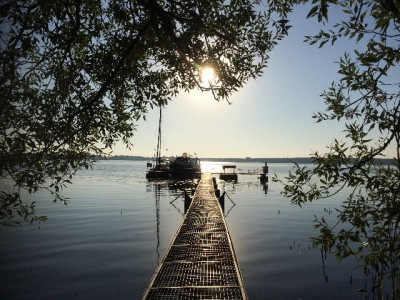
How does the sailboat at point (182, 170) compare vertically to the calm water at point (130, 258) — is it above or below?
above

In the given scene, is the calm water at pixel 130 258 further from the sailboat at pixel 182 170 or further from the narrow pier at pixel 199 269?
the sailboat at pixel 182 170

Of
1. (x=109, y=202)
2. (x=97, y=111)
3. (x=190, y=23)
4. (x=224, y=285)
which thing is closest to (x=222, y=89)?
(x=190, y=23)

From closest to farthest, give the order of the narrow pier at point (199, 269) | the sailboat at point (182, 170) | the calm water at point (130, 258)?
the narrow pier at point (199, 269), the calm water at point (130, 258), the sailboat at point (182, 170)

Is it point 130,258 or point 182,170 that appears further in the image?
point 182,170

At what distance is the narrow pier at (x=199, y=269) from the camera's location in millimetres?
7277

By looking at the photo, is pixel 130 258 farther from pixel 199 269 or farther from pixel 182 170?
pixel 182 170

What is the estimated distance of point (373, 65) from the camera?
3.74 meters

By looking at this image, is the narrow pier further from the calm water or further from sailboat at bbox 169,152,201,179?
sailboat at bbox 169,152,201,179

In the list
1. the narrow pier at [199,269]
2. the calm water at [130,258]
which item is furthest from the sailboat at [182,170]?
the narrow pier at [199,269]

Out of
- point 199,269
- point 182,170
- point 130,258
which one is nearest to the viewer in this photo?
point 199,269

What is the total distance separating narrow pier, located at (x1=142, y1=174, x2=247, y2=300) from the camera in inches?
287

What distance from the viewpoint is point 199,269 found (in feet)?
29.0

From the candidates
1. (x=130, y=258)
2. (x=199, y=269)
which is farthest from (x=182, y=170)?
(x=199, y=269)

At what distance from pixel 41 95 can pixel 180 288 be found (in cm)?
548
